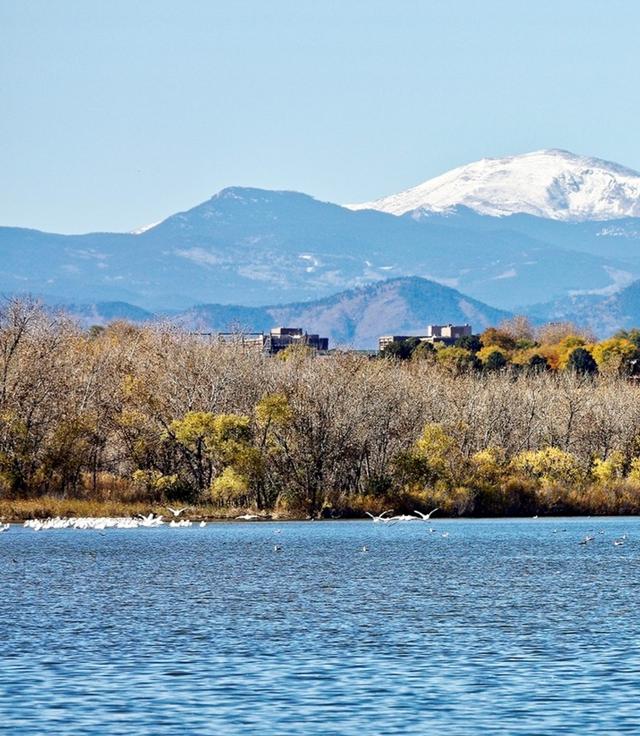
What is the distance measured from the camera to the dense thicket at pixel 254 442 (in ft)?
302

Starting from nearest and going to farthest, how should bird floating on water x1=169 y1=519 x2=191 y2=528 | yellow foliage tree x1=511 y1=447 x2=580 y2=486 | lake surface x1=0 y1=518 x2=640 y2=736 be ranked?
lake surface x1=0 y1=518 x2=640 y2=736 → bird floating on water x1=169 y1=519 x2=191 y2=528 → yellow foliage tree x1=511 y1=447 x2=580 y2=486

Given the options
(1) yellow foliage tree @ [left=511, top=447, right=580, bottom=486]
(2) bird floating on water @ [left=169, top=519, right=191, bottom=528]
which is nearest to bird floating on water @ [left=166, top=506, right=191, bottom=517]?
(2) bird floating on water @ [left=169, top=519, right=191, bottom=528]

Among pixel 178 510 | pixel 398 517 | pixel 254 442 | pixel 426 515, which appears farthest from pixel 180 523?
pixel 426 515

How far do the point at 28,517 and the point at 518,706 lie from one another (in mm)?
62189

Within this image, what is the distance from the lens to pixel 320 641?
3800 cm

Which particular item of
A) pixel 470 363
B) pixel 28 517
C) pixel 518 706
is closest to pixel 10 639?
pixel 518 706

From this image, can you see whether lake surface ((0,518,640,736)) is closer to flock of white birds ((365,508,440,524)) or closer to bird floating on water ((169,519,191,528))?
bird floating on water ((169,519,191,528))

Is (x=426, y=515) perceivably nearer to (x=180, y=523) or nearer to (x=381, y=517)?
(x=381, y=517)

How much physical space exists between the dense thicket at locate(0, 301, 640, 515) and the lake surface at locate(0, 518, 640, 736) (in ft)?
73.9

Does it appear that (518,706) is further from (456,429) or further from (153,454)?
(456,429)

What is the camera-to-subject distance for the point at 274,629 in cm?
4062

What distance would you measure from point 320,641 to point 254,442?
57396 millimetres

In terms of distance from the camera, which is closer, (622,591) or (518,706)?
(518,706)

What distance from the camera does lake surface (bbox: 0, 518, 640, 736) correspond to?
94.0 feet
